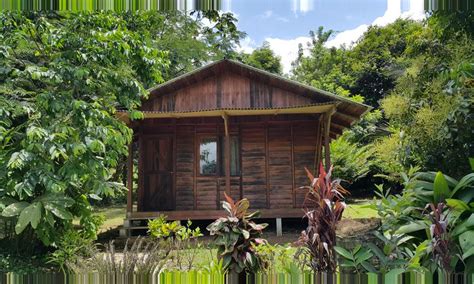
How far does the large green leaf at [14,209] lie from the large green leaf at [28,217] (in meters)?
0.16

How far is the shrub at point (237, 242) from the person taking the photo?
4082 mm

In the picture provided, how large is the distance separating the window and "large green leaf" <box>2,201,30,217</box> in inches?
207

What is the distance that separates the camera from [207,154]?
10.5m

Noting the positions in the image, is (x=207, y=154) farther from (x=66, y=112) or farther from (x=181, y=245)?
(x=181, y=245)

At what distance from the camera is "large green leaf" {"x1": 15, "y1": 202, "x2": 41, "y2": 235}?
5.31 m

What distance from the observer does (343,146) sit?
16750 mm

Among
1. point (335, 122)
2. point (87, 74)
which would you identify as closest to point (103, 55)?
point (87, 74)

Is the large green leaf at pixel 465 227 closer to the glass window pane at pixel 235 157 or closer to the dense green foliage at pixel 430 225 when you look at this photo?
the dense green foliage at pixel 430 225

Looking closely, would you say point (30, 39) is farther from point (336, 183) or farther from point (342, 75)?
point (342, 75)

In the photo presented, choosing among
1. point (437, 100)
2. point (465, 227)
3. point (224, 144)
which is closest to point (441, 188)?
point (465, 227)

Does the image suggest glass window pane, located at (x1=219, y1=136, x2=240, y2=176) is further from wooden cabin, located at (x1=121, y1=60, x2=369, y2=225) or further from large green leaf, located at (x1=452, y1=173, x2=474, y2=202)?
large green leaf, located at (x1=452, y1=173, x2=474, y2=202)

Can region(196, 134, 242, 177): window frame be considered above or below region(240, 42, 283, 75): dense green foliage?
below

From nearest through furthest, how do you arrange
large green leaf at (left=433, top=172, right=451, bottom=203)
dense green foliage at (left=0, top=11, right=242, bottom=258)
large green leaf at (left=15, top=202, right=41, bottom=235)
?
large green leaf at (left=433, top=172, right=451, bottom=203) → dense green foliage at (left=0, top=11, right=242, bottom=258) → large green leaf at (left=15, top=202, right=41, bottom=235)

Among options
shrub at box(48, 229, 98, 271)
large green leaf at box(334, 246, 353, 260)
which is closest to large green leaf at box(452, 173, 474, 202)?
large green leaf at box(334, 246, 353, 260)
